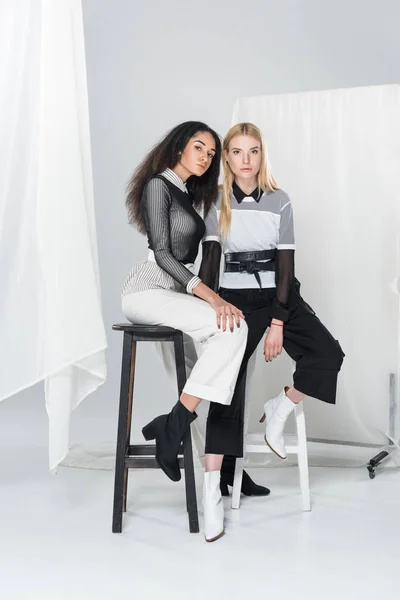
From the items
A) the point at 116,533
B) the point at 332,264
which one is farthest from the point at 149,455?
the point at 332,264

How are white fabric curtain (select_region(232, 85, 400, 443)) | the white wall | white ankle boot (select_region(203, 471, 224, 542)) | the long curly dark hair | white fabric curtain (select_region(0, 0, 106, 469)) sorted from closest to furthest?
white ankle boot (select_region(203, 471, 224, 542)), white fabric curtain (select_region(0, 0, 106, 469)), the long curly dark hair, white fabric curtain (select_region(232, 85, 400, 443)), the white wall

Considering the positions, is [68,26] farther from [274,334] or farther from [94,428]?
[94,428]

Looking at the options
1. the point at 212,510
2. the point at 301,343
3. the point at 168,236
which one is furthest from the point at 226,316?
the point at 212,510

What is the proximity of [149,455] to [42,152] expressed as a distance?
1.09 metres

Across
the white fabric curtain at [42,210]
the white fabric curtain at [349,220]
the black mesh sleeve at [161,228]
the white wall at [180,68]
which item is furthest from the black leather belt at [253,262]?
the white wall at [180,68]

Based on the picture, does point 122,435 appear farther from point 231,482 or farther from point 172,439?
point 231,482

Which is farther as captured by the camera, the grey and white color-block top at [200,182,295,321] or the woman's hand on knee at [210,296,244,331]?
the grey and white color-block top at [200,182,295,321]

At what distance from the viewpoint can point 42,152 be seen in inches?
110

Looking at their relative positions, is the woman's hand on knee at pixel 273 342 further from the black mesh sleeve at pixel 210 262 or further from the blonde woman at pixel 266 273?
the black mesh sleeve at pixel 210 262

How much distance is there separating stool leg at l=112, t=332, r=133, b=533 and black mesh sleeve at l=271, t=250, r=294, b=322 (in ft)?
1.84

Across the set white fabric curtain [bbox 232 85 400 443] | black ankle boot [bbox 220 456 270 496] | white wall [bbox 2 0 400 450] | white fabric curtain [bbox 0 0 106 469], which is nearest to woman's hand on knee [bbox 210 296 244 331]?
white fabric curtain [bbox 0 0 106 469]

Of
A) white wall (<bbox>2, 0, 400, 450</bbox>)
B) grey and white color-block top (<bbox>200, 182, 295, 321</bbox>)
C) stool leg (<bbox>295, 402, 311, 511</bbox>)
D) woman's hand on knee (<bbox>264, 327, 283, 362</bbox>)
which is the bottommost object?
stool leg (<bbox>295, 402, 311, 511</bbox>)

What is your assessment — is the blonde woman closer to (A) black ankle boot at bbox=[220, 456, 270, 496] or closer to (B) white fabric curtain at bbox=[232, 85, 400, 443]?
(A) black ankle boot at bbox=[220, 456, 270, 496]

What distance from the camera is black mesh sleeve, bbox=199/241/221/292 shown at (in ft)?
10.1
